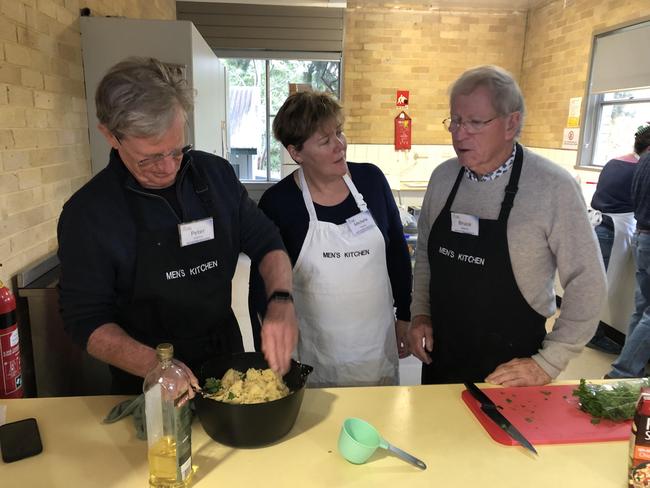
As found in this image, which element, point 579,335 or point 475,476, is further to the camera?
point 579,335

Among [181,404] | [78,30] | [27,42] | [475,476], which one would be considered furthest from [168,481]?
[78,30]

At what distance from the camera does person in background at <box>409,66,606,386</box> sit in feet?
4.40

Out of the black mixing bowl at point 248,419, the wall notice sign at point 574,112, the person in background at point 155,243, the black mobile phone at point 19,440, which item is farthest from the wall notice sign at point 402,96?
the black mobile phone at point 19,440

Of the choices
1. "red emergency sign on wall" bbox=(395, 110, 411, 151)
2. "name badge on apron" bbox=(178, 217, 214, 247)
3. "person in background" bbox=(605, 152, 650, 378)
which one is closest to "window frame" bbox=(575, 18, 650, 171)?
"person in background" bbox=(605, 152, 650, 378)

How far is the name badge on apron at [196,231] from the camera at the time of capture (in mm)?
1285

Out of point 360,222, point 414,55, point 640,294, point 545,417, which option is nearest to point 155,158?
point 360,222

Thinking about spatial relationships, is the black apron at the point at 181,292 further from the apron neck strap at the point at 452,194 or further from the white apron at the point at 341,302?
the apron neck strap at the point at 452,194

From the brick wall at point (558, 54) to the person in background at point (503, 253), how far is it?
379 cm

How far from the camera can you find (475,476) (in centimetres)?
97

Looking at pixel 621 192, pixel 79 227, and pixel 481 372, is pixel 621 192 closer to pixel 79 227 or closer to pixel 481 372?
pixel 481 372

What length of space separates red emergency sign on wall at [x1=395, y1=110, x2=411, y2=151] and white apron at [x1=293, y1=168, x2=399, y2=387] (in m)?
4.71

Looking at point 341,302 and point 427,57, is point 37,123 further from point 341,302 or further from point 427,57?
point 427,57

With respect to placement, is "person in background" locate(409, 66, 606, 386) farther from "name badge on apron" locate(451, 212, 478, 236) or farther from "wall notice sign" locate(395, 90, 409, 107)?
"wall notice sign" locate(395, 90, 409, 107)

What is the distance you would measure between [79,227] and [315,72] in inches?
217
